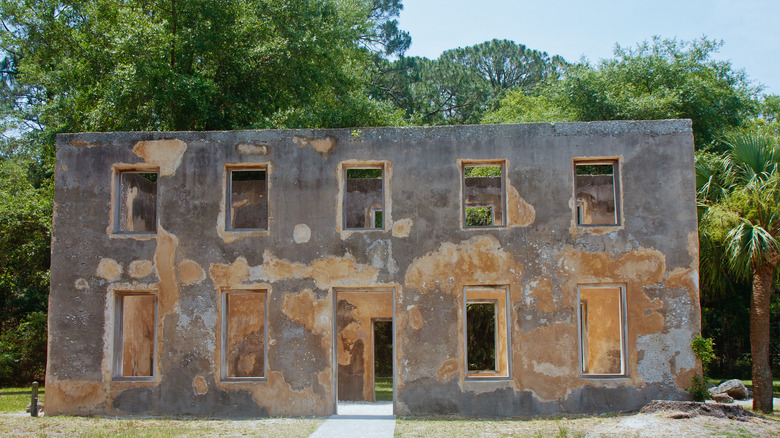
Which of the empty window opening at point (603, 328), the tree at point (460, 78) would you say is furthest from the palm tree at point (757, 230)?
the tree at point (460, 78)

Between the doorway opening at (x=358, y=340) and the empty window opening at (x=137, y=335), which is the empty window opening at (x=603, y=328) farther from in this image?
the empty window opening at (x=137, y=335)

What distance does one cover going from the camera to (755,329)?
13031mm

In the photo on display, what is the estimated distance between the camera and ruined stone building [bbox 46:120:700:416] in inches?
494

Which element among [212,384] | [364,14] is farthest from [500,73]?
[212,384]

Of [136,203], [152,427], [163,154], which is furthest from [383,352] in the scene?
[152,427]

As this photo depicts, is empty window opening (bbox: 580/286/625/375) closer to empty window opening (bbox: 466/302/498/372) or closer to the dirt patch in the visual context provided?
the dirt patch

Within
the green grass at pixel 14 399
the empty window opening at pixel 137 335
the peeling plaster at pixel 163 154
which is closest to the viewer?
the peeling plaster at pixel 163 154

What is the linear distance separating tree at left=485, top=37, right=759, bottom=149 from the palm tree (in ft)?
26.4

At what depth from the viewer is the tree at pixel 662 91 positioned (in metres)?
22.4

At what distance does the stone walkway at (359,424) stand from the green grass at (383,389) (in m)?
5.68

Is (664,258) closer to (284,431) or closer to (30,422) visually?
(284,431)

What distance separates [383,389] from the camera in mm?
22719

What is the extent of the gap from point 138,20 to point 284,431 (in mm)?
12549

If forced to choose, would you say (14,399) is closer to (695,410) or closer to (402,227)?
(402,227)
